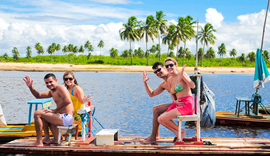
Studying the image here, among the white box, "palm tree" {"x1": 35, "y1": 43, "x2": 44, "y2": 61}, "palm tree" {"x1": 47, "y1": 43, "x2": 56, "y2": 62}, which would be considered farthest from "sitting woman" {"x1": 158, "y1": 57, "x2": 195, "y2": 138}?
"palm tree" {"x1": 35, "y1": 43, "x2": 44, "y2": 61}

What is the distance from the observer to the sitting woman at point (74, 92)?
21.8ft

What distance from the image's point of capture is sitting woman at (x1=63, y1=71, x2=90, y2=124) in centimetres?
664

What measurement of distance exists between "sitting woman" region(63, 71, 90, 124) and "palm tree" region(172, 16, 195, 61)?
228ft

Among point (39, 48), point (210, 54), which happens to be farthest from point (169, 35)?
point (39, 48)

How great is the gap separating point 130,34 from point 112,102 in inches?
2364

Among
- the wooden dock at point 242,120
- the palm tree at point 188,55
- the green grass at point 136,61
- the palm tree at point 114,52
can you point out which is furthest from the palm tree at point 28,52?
the wooden dock at point 242,120

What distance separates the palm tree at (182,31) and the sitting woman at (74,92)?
228ft

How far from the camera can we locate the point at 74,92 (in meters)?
6.73

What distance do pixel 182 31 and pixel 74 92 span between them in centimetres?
7113

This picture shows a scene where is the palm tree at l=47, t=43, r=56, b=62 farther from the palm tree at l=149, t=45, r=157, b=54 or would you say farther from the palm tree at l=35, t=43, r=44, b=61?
the palm tree at l=149, t=45, r=157, b=54

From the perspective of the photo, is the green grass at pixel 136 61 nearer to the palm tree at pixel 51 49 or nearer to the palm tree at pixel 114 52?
the palm tree at pixel 114 52

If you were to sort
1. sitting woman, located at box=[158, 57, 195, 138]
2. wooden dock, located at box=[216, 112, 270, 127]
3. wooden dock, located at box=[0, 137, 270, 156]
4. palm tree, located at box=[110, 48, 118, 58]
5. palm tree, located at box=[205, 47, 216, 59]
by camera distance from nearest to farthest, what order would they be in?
wooden dock, located at box=[0, 137, 270, 156], sitting woman, located at box=[158, 57, 195, 138], wooden dock, located at box=[216, 112, 270, 127], palm tree, located at box=[110, 48, 118, 58], palm tree, located at box=[205, 47, 216, 59]

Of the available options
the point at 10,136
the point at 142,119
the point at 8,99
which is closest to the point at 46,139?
the point at 10,136

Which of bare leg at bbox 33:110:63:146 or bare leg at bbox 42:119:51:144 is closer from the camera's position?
bare leg at bbox 33:110:63:146
